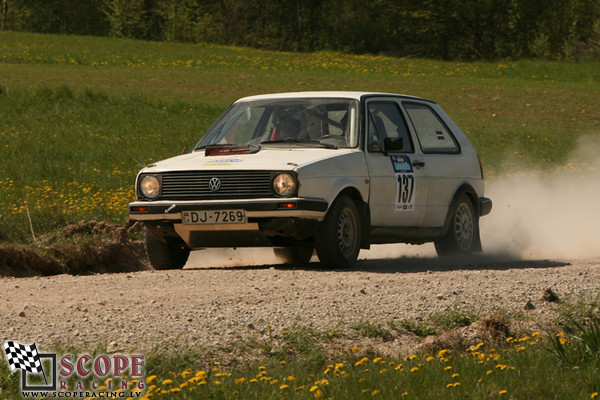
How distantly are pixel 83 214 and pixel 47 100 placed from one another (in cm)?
1273

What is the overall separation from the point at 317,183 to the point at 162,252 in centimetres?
183

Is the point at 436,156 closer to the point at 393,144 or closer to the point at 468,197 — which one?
the point at 468,197

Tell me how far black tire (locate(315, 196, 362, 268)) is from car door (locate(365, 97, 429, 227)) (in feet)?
1.12

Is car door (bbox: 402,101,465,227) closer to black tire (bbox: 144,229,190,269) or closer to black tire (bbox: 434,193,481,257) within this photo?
black tire (bbox: 434,193,481,257)

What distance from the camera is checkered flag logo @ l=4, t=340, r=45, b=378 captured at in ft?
16.5

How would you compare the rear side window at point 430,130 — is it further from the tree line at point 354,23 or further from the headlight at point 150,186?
the tree line at point 354,23

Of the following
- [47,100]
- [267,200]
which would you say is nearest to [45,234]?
[267,200]

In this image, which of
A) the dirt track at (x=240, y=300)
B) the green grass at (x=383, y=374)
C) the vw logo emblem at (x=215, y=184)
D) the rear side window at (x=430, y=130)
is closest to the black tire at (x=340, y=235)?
the dirt track at (x=240, y=300)

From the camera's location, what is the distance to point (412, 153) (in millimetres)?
→ 10500

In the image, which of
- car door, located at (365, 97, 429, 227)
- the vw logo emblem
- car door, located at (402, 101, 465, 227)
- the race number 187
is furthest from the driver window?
the vw logo emblem

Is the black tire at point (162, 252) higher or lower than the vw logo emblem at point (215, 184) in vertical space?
lower

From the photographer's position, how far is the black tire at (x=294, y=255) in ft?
35.3

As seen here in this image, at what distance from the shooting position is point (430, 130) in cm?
1109

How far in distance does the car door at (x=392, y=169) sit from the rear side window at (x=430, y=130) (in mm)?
259
